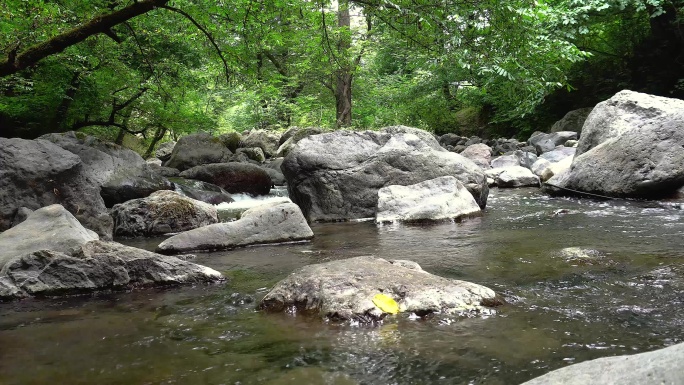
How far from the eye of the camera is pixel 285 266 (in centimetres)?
470

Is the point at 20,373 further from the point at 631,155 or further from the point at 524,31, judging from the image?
the point at 631,155

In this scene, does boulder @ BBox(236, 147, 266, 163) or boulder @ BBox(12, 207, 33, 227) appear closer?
boulder @ BBox(12, 207, 33, 227)

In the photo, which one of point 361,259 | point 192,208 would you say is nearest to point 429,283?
point 361,259

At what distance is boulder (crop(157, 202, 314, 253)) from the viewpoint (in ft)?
18.7

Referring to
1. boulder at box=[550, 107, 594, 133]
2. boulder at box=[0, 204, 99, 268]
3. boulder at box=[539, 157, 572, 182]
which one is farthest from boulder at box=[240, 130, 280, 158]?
boulder at box=[0, 204, 99, 268]

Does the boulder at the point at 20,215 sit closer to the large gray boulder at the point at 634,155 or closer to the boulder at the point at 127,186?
the boulder at the point at 127,186

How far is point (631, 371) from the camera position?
1.48m

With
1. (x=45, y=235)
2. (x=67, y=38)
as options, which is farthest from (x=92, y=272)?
(x=67, y=38)

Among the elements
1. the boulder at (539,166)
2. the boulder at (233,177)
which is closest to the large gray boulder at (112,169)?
the boulder at (233,177)

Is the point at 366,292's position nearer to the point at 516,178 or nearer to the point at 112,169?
the point at 112,169

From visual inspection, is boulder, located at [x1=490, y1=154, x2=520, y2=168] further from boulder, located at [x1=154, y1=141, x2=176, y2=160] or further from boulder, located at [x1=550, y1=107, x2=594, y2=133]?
boulder, located at [x1=154, y1=141, x2=176, y2=160]

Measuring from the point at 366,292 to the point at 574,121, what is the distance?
54.8 feet

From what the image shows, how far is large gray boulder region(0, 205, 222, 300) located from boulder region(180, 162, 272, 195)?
738cm

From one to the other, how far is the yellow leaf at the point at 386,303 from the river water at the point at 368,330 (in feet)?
0.26
